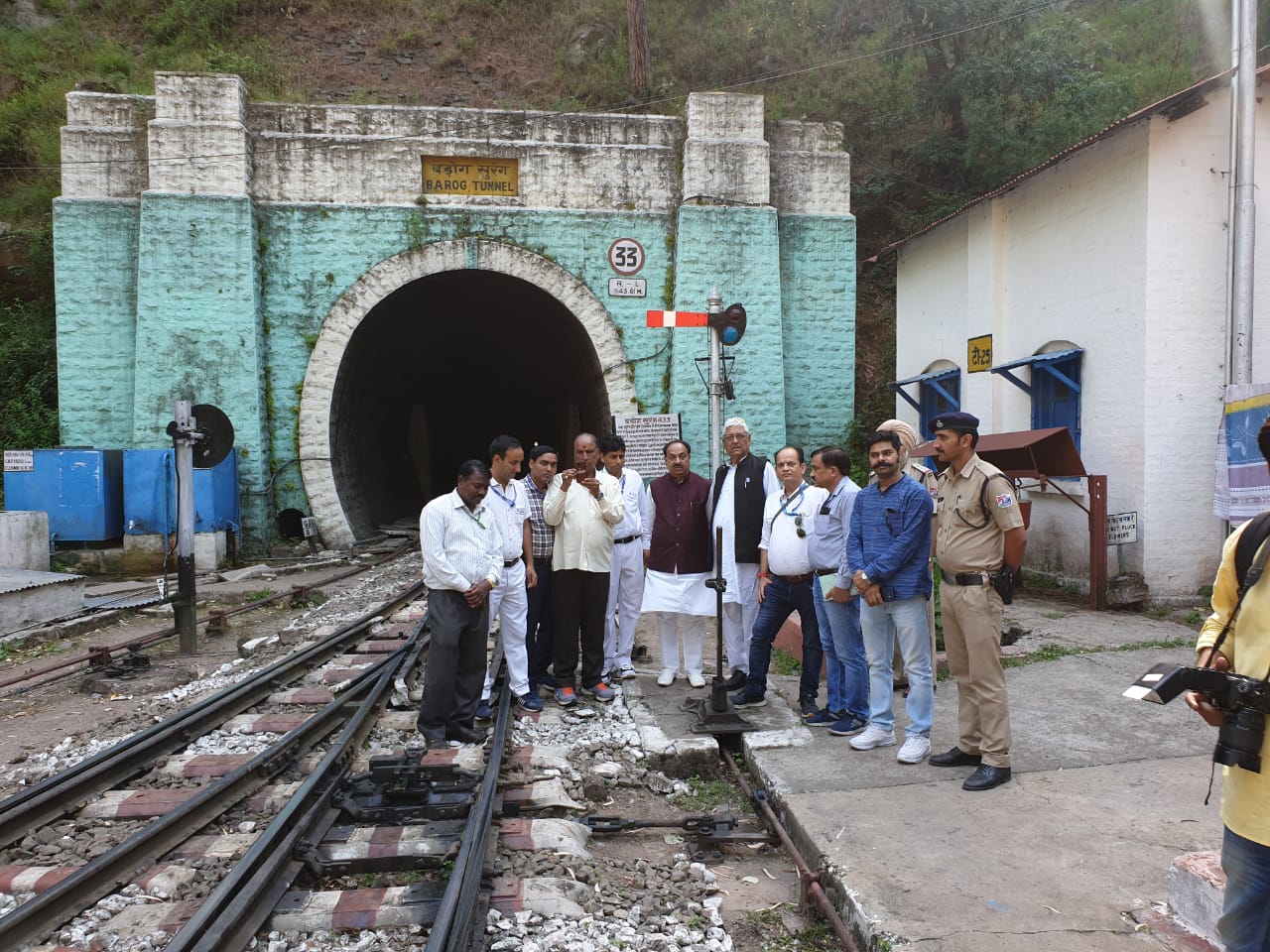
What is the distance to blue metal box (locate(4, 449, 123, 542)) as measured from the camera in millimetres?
10797

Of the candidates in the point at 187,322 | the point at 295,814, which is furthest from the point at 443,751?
the point at 187,322

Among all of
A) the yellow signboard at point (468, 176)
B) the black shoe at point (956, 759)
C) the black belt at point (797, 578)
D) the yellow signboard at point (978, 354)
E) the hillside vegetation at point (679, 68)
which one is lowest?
the black shoe at point (956, 759)

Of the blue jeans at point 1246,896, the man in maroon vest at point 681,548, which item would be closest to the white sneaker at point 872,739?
the man in maroon vest at point 681,548

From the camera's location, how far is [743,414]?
493 inches

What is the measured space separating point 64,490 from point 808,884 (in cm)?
1125

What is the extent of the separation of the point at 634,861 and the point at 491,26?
26.6 metres

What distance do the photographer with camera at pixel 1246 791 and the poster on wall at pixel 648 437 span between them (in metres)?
9.55

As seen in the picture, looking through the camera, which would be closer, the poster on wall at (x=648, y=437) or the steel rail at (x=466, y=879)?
the steel rail at (x=466, y=879)

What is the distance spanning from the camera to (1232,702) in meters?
2.02

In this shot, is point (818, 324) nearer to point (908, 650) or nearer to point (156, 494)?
point (908, 650)

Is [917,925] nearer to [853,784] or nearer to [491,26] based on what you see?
[853,784]

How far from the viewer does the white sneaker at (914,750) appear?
14.2 feet

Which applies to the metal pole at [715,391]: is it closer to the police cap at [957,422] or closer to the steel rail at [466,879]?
the police cap at [957,422]

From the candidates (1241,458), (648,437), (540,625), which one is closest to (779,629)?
(540,625)
